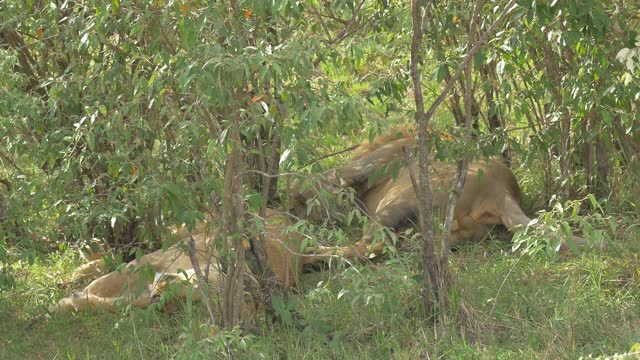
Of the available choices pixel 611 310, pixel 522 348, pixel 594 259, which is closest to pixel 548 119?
pixel 594 259

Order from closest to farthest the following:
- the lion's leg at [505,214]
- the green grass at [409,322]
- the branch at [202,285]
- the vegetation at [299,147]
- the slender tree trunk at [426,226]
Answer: the vegetation at [299,147]
the green grass at [409,322]
the branch at [202,285]
the slender tree trunk at [426,226]
the lion's leg at [505,214]

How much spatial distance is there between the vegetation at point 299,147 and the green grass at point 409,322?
0.04 feet

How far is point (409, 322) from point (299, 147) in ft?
3.70

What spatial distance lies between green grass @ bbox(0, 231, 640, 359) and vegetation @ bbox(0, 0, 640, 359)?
0.04 feet

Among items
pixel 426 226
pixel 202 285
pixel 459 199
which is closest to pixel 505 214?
pixel 459 199

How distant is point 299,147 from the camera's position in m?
4.38

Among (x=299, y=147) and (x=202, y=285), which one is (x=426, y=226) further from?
(x=202, y=285)

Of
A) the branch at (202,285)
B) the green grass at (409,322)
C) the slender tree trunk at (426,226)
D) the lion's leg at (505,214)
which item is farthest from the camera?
the lion's leg at (505,214)

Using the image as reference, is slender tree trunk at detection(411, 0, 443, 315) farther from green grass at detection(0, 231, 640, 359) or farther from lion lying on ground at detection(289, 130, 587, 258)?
lion lying on ground at detection(289, 130, 587, 258)

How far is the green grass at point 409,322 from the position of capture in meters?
→ 4.65

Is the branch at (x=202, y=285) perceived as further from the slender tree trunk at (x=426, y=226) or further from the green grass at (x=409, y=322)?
the slender tree trunk at (x=426, y=226)

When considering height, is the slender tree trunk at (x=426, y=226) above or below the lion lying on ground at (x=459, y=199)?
above

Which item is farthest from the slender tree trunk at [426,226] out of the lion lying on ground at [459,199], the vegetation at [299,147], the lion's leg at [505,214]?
the lion's leg at [505,214]

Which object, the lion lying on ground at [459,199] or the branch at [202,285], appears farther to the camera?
the lion lying on ground at [459,199]
